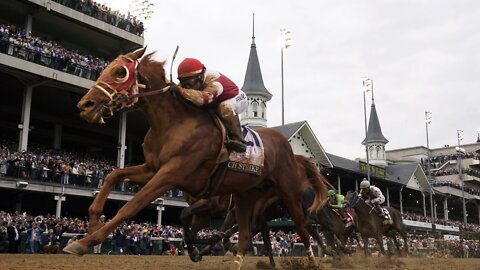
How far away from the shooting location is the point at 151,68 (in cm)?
641

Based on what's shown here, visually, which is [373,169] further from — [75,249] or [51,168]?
[75,249]

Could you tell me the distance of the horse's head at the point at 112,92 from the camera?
5539 mm

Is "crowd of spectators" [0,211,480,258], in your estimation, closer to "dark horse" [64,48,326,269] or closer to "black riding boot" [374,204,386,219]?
"black riding boot" [374,204,386,219]

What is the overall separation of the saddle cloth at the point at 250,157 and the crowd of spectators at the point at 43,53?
21.6 m

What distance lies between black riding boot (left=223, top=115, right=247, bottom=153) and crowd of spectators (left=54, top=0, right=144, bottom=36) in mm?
26356

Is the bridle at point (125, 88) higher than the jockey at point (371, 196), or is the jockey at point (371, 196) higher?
the bridle at point (125, 88)

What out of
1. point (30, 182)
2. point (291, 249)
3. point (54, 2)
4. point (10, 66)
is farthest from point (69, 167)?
point (291, 249)

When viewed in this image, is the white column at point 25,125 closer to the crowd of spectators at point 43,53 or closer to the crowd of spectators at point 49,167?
the crowd of spectators at point 49,167

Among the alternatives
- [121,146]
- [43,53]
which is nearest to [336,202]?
[43,53]

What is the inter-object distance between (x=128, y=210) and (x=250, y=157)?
2085 mm

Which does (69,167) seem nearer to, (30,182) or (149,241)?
(30,182)

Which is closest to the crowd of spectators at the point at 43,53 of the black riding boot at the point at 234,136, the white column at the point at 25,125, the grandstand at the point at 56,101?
the grandstand at the point at 56,101

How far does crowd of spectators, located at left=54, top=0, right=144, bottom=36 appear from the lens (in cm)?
3059

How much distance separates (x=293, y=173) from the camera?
25.7 feet
